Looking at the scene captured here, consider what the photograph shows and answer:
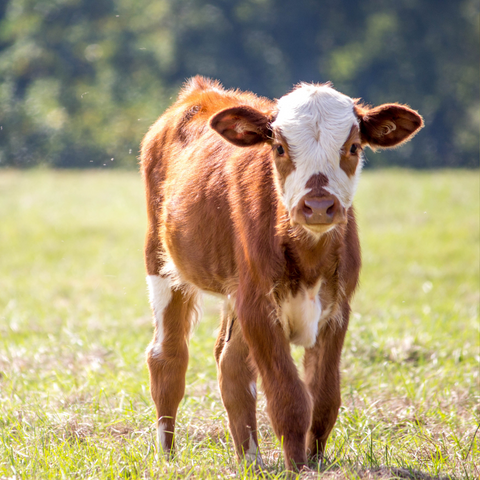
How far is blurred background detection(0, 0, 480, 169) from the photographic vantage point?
86.0 feet

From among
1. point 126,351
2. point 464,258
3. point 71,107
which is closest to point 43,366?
point 126,351

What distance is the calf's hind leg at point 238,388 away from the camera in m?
3.52

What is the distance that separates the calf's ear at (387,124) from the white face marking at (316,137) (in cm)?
10

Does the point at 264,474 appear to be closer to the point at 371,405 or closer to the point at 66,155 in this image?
the point at 371,405

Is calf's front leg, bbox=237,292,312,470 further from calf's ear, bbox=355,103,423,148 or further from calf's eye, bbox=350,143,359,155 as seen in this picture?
calf's ear, bbox=355,103,423,148

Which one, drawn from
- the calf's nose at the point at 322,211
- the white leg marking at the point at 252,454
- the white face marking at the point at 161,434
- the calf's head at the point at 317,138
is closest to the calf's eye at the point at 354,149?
the calf's head at the point at 317,138

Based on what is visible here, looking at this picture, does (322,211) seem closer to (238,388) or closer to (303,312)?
(303,312)

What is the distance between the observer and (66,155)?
25203 millimetres

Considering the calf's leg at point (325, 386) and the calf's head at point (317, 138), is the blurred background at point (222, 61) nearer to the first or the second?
the calf's head at point (317, 138)

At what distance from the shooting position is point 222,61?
95.6 feet

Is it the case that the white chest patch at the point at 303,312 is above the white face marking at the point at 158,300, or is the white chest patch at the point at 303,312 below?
above

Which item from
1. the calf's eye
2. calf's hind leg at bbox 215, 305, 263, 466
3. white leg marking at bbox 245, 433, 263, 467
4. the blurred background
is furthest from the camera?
the blurred background

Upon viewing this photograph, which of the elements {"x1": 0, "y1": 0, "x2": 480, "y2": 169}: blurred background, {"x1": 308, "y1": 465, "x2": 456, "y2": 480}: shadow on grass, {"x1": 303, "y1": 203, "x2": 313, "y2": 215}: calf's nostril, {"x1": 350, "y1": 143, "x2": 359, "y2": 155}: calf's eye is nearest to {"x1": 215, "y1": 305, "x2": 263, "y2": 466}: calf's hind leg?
{"x1": 308, "y1": 465, "x2": 456, "y2": 480}: shadow on grass

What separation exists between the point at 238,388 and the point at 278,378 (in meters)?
0.71
